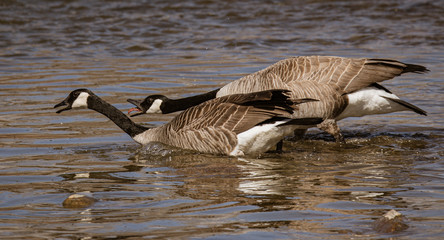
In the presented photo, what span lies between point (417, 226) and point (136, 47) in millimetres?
10214

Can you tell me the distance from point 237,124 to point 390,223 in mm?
2908

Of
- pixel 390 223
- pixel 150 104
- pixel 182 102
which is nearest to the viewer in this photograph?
pixel 390 223

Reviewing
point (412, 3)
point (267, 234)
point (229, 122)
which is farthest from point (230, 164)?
point (412, 3)

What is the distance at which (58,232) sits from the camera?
474cm

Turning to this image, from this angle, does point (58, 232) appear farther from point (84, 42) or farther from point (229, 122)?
point (84, 42)

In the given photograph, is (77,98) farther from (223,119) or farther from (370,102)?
(370,102)

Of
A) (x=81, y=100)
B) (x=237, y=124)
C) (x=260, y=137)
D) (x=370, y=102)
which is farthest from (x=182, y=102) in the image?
(x=370, y=102)

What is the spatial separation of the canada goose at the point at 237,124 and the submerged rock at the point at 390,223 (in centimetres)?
232

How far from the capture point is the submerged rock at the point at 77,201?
17.5 feet

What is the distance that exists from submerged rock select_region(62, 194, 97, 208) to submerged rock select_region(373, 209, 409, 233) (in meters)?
2.15

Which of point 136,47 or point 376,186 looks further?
point 136,47

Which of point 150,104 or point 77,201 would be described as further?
point 150,104

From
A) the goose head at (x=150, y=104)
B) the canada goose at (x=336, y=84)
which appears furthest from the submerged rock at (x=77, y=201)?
the goose head at (x=150, y=104)

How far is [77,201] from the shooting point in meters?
5.35
